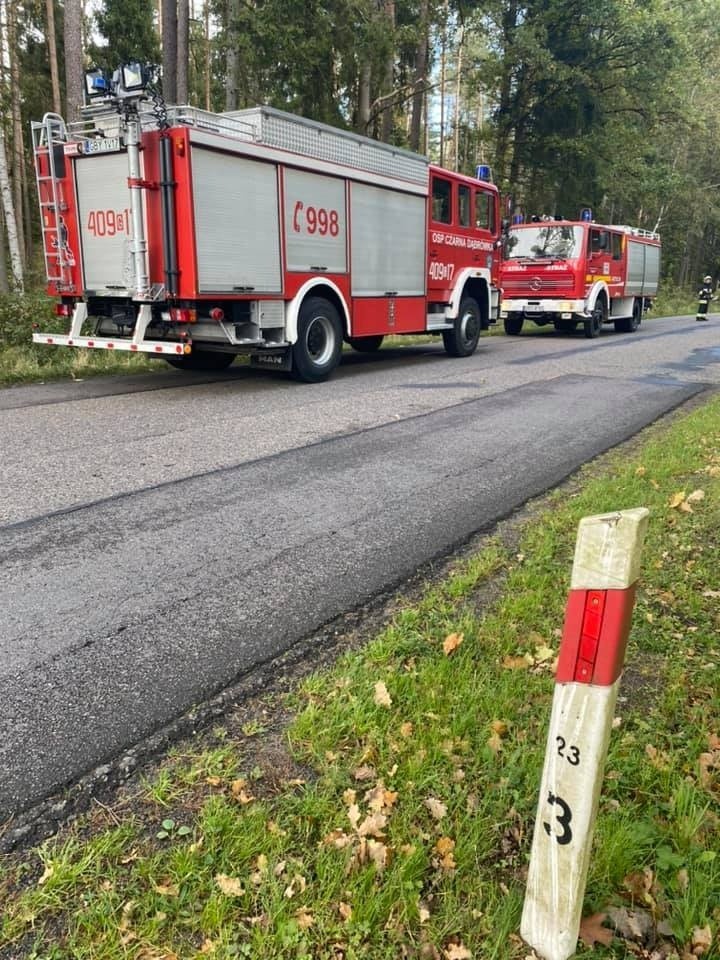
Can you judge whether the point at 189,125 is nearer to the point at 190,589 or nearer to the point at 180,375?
the point at 180,375

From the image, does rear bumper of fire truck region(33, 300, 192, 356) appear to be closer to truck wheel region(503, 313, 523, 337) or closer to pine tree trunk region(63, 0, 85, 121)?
pine tree trunk region(63, 0, 85, 121)

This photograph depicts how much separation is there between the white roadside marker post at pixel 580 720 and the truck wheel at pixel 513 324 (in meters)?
20.2

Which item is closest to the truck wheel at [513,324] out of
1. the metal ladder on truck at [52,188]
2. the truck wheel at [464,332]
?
the truck wheel at [464,332]

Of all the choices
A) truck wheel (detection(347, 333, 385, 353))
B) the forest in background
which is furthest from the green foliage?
truck wheel (detection(347, 333, 385, 353))

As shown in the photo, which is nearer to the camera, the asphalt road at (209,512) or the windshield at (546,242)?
the asphalt road at (209,512)

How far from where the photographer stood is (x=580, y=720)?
1.66 meters

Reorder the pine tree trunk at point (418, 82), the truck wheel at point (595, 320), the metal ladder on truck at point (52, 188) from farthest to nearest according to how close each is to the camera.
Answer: the pine tree trunk at point (418, 82) → the truck wheel at point (595, 320) → the metal ladder on truck at point (52, 188)

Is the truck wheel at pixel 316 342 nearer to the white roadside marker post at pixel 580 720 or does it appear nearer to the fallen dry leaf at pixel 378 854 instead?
the fallen dry leaf at pixel 378 854

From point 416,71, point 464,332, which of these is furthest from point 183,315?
point 416,71

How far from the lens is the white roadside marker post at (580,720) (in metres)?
1.52

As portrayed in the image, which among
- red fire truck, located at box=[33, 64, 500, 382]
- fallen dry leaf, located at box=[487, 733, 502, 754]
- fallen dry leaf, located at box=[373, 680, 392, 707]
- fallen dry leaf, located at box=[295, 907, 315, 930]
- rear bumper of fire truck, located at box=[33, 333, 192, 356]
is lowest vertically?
fallen dry leaf, located at box=[295, 907, 315, 930]

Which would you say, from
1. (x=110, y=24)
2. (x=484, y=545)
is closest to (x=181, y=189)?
(x=484, y=545)

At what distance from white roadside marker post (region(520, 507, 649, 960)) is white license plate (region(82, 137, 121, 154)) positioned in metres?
9.21

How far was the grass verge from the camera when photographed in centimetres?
188
